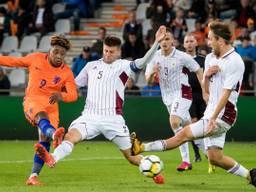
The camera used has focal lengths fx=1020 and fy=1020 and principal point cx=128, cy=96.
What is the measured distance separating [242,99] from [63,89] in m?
9.66

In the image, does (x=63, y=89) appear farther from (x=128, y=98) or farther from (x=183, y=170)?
(x=128, y=98)

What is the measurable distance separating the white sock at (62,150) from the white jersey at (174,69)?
12.1ft

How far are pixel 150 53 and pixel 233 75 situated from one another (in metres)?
1.25

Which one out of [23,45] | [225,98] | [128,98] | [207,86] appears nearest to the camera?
[225,98]

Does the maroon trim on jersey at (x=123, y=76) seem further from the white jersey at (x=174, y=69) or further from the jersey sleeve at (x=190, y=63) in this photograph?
the jersey sleeve at (x=190, y=63)

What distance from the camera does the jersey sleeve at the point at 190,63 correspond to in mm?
16919

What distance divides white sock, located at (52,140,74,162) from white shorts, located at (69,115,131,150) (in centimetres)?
36

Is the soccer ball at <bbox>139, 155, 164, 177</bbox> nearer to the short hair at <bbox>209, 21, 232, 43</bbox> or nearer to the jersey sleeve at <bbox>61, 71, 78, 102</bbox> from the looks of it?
the jersey sleeve at <bbox>61, 71, 78, 102</bbox>

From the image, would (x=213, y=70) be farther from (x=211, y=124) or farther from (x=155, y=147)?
(x=155, y=147)

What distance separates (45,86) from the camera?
1442 cm

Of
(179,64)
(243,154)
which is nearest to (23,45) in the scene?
(243,154)

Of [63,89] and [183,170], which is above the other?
[63,89]

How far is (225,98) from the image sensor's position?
43.0ft

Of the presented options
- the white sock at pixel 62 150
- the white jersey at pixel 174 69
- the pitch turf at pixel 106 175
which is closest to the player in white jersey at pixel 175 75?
the white jersey at pixel 174 69
